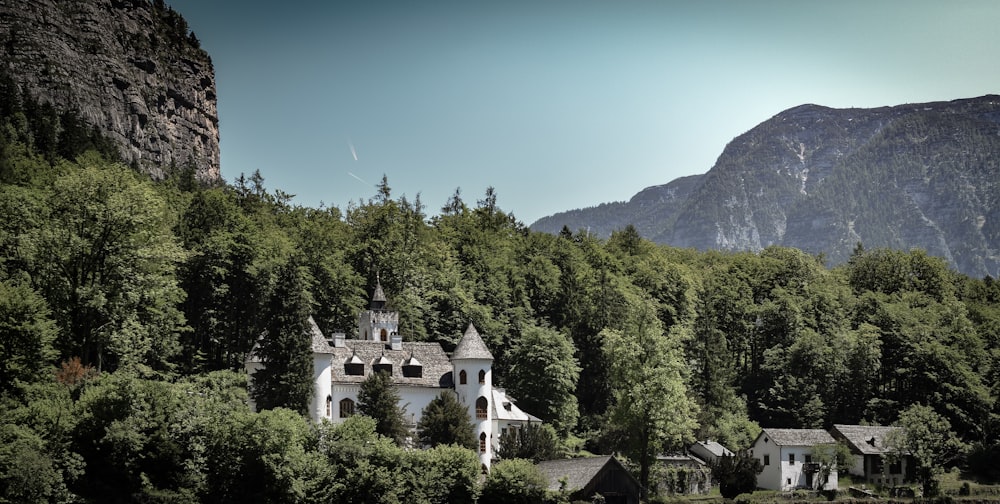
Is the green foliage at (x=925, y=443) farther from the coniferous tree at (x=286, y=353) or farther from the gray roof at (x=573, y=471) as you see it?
the coniferous tree at (x=286, y=353)

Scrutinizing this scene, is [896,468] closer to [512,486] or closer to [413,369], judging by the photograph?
[512,486]

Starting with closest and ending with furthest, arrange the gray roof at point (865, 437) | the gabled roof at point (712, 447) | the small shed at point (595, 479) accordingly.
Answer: the small shed at point (595, 479), the gray roof at point (865, 437), the gabled roof at point (712, 447)

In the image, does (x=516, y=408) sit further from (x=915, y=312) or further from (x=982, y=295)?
(x=982, y=295)

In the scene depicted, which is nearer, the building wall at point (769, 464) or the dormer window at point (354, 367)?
the dormer window at point (354, 367)

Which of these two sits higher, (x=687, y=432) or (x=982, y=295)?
(x=982, y=295)

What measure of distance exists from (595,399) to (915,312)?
133ft

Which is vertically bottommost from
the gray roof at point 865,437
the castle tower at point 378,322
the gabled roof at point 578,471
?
the gabled roof at point 578,471

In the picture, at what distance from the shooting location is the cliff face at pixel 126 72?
120 m

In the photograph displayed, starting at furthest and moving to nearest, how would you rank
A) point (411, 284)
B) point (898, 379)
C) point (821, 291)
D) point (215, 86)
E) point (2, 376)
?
1. point (215, 86)
2. point (821, 291)
3. point (898, 379)
4. point (411, 284)
5. point (2, 376)

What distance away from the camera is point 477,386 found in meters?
72.6

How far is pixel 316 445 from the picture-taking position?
194 feet

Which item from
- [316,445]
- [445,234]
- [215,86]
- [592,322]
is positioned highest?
[215,86]

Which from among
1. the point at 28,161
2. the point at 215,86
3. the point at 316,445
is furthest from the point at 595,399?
the point at 215,86

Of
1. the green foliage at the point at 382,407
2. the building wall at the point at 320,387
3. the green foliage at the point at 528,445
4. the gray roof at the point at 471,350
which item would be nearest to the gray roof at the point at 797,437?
the green foliage at the point at 528,445
